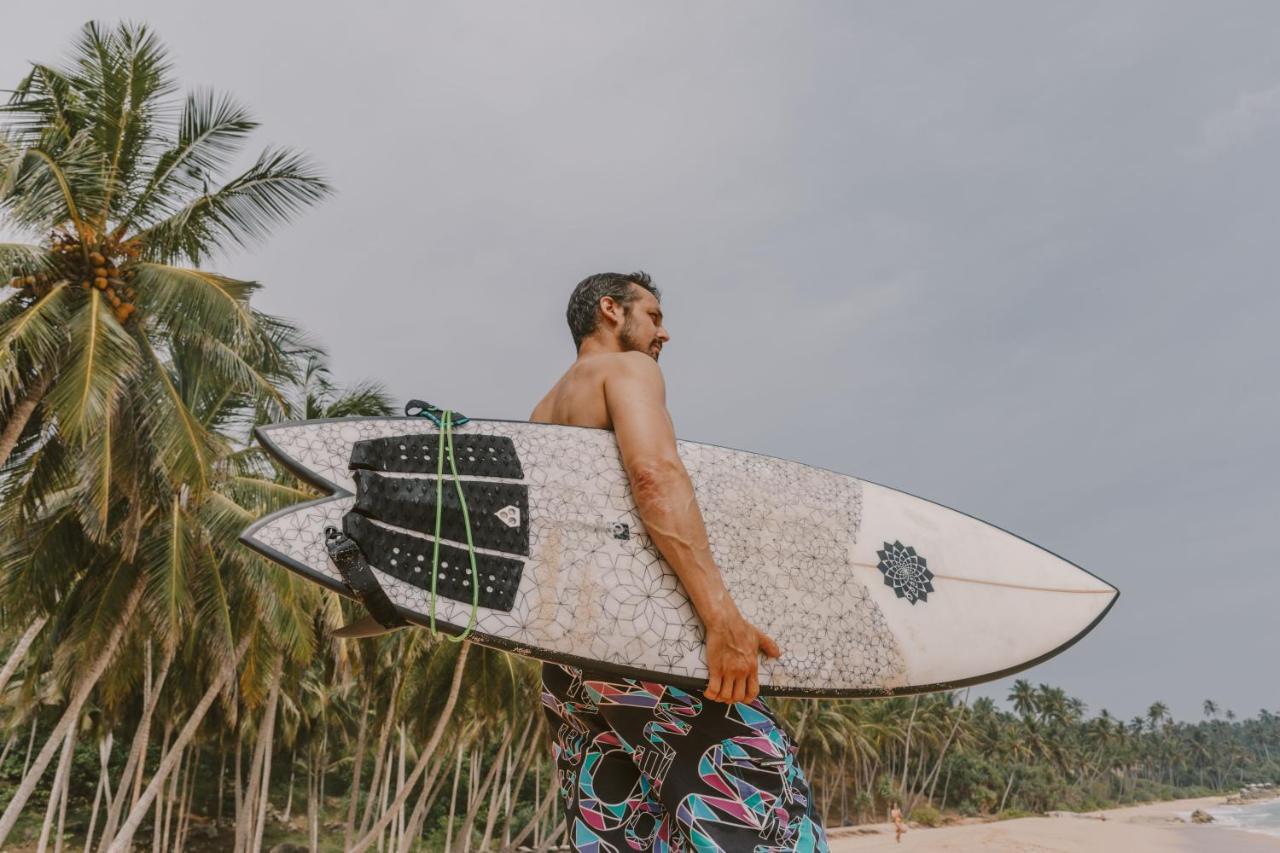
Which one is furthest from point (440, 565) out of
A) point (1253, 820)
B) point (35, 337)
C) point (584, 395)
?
point (1253, 820)

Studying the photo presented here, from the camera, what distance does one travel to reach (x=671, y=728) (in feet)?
6.18

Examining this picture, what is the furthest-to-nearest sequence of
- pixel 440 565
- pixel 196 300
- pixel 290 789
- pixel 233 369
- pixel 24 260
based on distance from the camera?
1. pixel 290 789
2. pixel 233 369
3. pixel 196 300
4. pixel 24 260
5. pixel 440 565

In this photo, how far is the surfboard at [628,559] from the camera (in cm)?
191

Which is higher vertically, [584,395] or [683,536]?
[584,395]

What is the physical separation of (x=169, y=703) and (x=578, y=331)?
21.3m

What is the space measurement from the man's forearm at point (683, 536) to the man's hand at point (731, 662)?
2cm

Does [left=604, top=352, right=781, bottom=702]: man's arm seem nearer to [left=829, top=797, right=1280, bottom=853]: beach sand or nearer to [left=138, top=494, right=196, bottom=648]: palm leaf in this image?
[left=138, top=494, right=196, bottom=648]: palm leaf

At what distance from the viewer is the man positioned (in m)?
1.81

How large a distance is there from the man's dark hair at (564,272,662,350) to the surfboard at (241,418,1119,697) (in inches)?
13.3

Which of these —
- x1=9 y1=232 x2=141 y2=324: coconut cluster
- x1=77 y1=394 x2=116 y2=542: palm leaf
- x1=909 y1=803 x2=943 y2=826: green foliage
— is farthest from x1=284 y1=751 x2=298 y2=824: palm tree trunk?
x1=909 y1=803 x2=943 y2=826: green foliage

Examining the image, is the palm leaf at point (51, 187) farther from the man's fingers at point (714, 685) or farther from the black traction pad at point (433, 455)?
the man's fingers at point (714, 685)

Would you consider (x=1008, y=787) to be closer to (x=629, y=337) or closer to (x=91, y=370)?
(x=91, y=370)

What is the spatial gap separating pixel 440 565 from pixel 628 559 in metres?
0.41

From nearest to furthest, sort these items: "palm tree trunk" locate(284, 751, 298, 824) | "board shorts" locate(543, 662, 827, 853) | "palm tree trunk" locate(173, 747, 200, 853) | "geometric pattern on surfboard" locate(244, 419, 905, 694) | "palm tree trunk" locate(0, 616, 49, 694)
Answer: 1. "board shorts" locate(543, 662, 827, 853)
2. "geometric pattern on surfboard" locate(244, 419, 905, 694)
3. "palm tree trunk" locate(0, 616, 49, 694)
4. "palm tree trunk" locate(173, 747, 200, 853)
5. "palm tree trunk" locate(284, 751, 298, 824)
